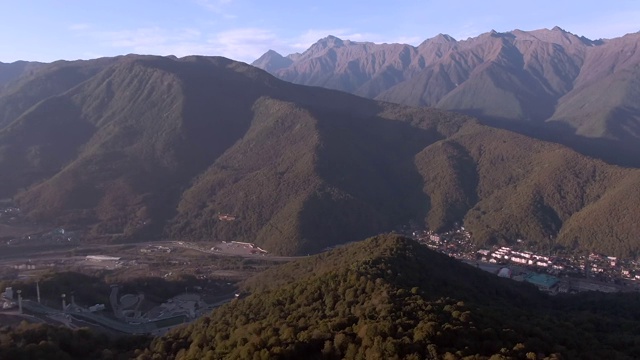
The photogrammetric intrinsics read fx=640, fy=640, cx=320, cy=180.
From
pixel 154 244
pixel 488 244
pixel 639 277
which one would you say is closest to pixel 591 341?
pixel 639 277

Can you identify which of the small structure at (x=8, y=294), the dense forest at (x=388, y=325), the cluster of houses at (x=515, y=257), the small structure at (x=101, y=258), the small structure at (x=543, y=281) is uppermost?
the dense forest at (x=388, y=325)

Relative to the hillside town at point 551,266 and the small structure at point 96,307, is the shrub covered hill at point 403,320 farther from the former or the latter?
the hillside town at point 551,266

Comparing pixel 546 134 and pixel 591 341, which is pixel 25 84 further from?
pixel 591 341

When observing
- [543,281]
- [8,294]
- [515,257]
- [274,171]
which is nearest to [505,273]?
[543,281]

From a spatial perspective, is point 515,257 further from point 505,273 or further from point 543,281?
point 543,281

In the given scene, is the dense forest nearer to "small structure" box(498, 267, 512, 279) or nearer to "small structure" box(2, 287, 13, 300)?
"small structure" box(2, 287, 13, 300)

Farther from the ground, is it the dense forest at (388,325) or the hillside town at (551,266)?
the dense forest at (388,325)

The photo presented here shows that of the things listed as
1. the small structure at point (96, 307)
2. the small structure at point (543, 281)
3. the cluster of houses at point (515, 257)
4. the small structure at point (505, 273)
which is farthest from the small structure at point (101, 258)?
the small structure at point (543, 281)
